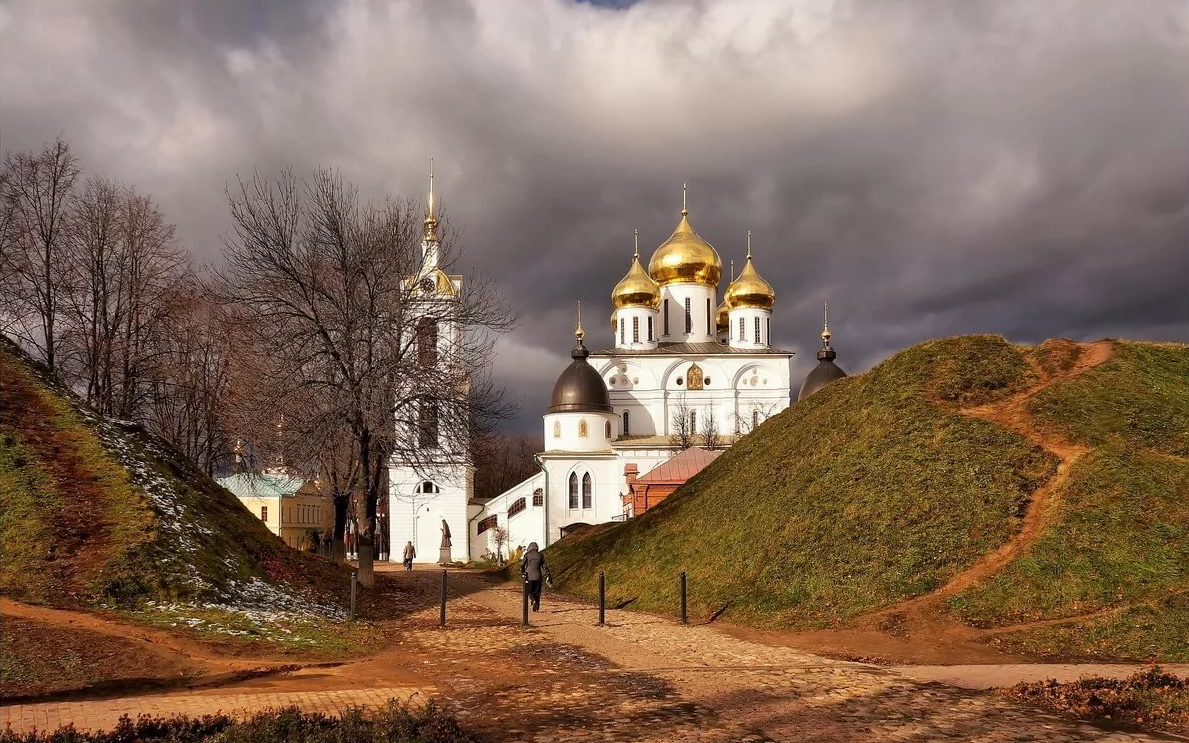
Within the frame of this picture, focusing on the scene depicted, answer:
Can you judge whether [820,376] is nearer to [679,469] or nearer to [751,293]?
[751,293]

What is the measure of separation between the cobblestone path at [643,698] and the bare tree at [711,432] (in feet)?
121

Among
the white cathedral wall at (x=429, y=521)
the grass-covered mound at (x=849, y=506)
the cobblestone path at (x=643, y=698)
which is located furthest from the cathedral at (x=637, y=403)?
the cobblestone path at (x=643, y=698)

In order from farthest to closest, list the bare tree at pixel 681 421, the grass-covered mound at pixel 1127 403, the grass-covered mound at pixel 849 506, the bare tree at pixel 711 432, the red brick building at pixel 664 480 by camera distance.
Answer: the bare tree at pixel 681 421 < the bare tree at pixel 711 432 < the red brick building at pixel 664 480 < the grass-covered mound at pixel 1127 403 < the grass-covered mound at pixel 849 506

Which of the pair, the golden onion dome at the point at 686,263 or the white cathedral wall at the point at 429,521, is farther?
the golden onion dome at the point at 686,263

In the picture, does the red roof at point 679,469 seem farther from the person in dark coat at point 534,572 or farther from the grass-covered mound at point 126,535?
the grass-covered mound at point 126,535

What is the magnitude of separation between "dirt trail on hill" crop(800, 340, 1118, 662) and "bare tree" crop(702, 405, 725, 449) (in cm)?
3080

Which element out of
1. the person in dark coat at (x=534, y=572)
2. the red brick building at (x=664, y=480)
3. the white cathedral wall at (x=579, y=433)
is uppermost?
the white cathedral wall at (x=579, y=433)

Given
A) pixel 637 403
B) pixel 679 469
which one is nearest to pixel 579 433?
pixel 637 403

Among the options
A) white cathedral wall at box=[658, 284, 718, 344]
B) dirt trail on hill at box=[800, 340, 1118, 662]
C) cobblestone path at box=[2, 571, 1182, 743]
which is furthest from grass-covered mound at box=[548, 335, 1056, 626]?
white cathedral wall at box=[658, 284, 718, 344]

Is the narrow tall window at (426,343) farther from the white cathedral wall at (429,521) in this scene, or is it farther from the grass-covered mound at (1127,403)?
the white cathedral wall at (429,521)

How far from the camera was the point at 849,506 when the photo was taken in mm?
17016

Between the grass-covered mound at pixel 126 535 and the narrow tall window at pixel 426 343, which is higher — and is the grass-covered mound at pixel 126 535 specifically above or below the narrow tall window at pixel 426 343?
below

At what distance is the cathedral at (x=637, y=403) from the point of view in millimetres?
44625

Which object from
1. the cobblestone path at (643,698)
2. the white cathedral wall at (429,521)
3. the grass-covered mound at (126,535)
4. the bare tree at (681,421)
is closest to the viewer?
the cobblestone path at (643,698)
